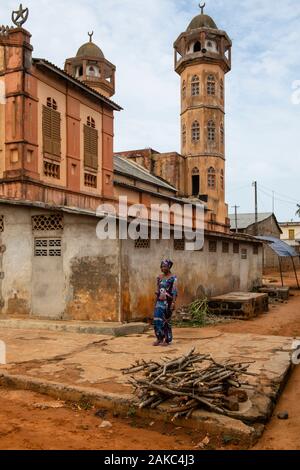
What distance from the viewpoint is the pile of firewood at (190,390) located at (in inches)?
190

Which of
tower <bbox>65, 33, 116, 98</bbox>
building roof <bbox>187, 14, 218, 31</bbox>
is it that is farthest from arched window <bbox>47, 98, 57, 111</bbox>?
building roof <bbox>187, 14, 218, 31</bbox>

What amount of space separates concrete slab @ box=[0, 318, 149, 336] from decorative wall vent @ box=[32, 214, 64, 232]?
246 centimetres

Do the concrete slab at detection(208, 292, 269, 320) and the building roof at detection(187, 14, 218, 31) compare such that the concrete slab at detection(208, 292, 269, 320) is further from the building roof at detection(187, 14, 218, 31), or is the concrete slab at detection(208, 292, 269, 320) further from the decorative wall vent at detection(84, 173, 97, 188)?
the building roof at detection(187, 14, 218, 31)

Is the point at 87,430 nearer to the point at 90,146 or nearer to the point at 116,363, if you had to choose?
the point at 116,363

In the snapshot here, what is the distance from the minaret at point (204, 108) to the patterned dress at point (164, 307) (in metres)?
28.1

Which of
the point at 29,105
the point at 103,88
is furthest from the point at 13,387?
the point at 103,88

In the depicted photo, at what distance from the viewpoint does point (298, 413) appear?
5355mm

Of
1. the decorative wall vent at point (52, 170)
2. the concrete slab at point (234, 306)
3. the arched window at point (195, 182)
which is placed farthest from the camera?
the arched window at point (195, 182)

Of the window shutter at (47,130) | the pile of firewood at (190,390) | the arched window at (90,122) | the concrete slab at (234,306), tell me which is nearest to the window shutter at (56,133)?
the window shutter at (47,130)

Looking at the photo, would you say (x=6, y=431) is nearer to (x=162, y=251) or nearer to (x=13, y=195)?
(x=162, y=251)

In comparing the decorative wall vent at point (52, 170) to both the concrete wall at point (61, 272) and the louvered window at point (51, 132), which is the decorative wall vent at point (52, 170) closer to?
the louvered window at point (51, 132)

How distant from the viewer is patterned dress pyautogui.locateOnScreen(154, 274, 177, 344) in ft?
28.4

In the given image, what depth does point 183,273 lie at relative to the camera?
14.2 m
